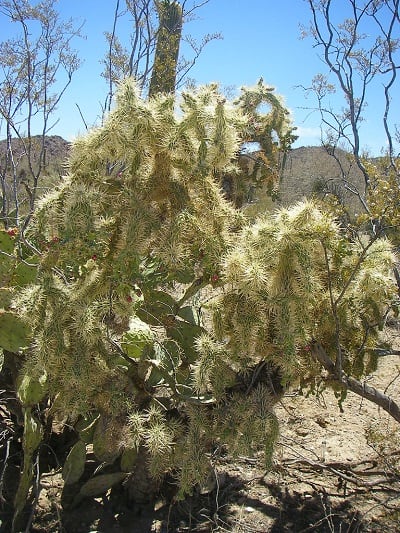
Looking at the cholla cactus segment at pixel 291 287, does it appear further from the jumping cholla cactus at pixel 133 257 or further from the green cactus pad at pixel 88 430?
the green cactus pad at pixel 88 430

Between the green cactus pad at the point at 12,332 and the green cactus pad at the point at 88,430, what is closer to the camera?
the green cactus pad at the point at 12,332

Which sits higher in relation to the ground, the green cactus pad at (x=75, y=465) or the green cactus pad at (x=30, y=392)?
the green cactus pad at (x=30, y=392)

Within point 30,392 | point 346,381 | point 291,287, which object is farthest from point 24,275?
point 346,381

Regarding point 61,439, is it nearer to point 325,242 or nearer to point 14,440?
point 14,440

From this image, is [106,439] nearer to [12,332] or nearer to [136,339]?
[136,339]

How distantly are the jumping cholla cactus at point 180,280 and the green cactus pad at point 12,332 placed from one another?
16 cm

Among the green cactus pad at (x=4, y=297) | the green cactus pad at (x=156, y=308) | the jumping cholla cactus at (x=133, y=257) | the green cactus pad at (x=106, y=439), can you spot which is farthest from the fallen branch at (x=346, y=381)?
the green cactus pad at (x=4, y=297)

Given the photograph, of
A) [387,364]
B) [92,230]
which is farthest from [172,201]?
[387,364]

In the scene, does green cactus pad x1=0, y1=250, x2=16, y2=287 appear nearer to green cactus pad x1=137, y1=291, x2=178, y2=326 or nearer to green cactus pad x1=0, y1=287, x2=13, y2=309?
green cactus pad x1=0, y1=287, x2=13, y2=309

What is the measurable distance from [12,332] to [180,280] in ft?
2.57

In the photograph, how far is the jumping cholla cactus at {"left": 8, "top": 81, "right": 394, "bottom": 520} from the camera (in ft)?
6.69

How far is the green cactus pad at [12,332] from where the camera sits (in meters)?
2.32

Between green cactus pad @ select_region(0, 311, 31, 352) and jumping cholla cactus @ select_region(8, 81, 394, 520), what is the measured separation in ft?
0.52

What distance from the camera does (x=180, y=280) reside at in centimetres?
237
